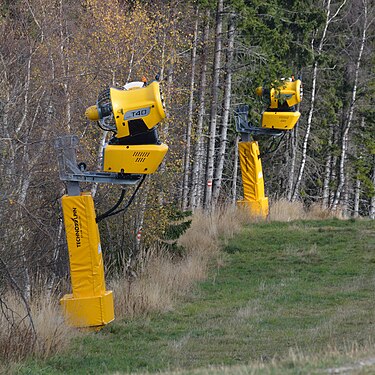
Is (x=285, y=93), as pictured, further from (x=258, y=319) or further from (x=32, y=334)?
(x=32, y=334)

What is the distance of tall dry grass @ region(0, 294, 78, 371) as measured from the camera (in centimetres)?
1120

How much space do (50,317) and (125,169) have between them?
86.0 inches

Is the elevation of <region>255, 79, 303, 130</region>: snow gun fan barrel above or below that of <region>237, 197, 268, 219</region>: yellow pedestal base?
above

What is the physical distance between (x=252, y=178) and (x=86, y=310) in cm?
1480

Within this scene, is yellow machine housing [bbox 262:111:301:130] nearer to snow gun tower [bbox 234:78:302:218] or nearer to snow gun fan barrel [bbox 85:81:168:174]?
snow gun tower [bbox 234:78:302:218]

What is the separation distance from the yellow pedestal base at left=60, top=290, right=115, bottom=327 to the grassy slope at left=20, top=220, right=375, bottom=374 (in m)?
0.22

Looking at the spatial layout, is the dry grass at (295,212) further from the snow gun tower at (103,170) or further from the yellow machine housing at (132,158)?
the yellow machine housing at (132,158)

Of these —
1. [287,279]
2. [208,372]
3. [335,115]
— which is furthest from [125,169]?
[335,115]

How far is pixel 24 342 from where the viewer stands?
446 inches

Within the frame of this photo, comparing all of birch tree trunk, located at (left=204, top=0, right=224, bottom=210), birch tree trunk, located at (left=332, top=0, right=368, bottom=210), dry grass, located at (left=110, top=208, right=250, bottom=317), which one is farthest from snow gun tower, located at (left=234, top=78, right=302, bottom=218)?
birch tree trunk, located at (left=332, top=0, right=368, bottom=210)

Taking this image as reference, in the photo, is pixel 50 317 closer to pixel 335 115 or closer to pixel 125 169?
pixel 125 169

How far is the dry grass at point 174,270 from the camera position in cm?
1473

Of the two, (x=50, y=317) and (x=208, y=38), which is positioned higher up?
(x=208, y=38)

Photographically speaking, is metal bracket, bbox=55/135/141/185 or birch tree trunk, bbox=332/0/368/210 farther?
birch tree trunk, bbox=332/0/368/210
